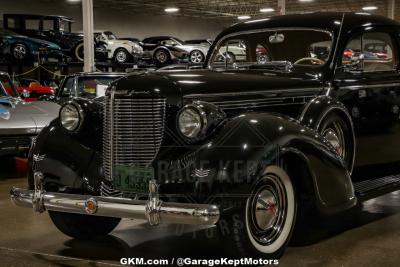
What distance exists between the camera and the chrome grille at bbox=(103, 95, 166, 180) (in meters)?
3.77

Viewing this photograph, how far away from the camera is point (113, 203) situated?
3.52 meters

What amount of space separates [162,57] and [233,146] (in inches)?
597

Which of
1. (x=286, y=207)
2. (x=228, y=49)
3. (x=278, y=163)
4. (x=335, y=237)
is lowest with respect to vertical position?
(x=335, y=237)

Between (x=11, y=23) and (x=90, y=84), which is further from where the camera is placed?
(x=11, y=23)

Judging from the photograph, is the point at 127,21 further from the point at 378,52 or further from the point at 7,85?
the point at 378,52

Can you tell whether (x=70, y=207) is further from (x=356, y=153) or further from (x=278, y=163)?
(x=356, y=153)

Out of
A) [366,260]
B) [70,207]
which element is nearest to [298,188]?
[366,260]

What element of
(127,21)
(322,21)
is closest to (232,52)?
(322,21)

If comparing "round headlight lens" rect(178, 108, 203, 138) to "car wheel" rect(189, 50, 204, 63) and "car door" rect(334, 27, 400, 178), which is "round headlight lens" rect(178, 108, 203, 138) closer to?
"car door" rect(334, 27, 400, 178)

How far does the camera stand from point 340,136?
15.1 ft

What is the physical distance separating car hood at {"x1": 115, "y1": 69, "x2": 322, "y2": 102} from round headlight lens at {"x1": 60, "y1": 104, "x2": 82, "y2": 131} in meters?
0.52

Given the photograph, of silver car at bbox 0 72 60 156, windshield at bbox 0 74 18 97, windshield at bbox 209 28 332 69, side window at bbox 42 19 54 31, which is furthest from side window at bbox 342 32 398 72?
side window at bbox 42 19 54 31

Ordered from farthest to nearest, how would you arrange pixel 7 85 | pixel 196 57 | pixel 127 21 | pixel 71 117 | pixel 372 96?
pixel 127 21 → pixel 196 57 → pixel 7 85 → pixel 372 96 → pixel 71 117

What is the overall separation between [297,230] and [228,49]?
6.61ft
